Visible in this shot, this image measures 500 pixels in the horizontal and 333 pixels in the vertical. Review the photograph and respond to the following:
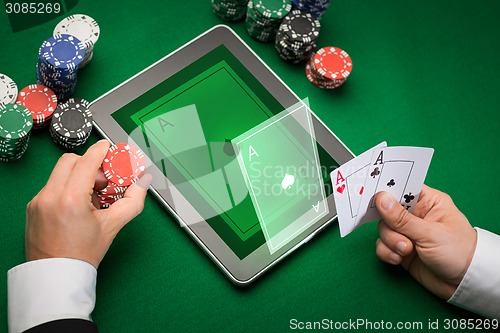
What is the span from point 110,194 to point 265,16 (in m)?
0.98

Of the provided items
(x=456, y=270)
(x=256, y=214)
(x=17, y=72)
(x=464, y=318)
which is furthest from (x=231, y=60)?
(x=464, y=318)

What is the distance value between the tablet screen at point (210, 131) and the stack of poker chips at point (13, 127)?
341 mm

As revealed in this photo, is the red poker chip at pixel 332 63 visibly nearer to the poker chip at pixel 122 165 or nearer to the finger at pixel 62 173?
the poker chip at pixel 122 165

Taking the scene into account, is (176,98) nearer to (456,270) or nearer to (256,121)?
(256,121)

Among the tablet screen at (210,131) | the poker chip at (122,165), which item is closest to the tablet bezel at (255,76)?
the tablet screen at (210,131)

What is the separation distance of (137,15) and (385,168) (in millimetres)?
1226

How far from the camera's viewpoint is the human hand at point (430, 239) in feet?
7.98

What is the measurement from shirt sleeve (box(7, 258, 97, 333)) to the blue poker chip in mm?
769

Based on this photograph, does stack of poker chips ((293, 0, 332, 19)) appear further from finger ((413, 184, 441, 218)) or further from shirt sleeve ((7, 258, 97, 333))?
shirt sleeve ((7, 258, 97, 333))

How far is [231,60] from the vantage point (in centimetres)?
277

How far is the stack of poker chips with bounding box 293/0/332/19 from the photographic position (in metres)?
2.82

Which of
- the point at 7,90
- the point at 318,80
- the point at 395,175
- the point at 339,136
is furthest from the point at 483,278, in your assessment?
the point at 7,90

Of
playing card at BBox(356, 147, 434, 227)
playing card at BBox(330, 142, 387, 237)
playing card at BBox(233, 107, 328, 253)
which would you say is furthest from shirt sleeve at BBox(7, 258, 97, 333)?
playing card at BBox(356, 147, 434, 227)

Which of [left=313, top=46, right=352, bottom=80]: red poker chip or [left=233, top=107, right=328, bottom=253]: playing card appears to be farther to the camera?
[left=313, top=46, right=352, bottom=80]: red poker chip
